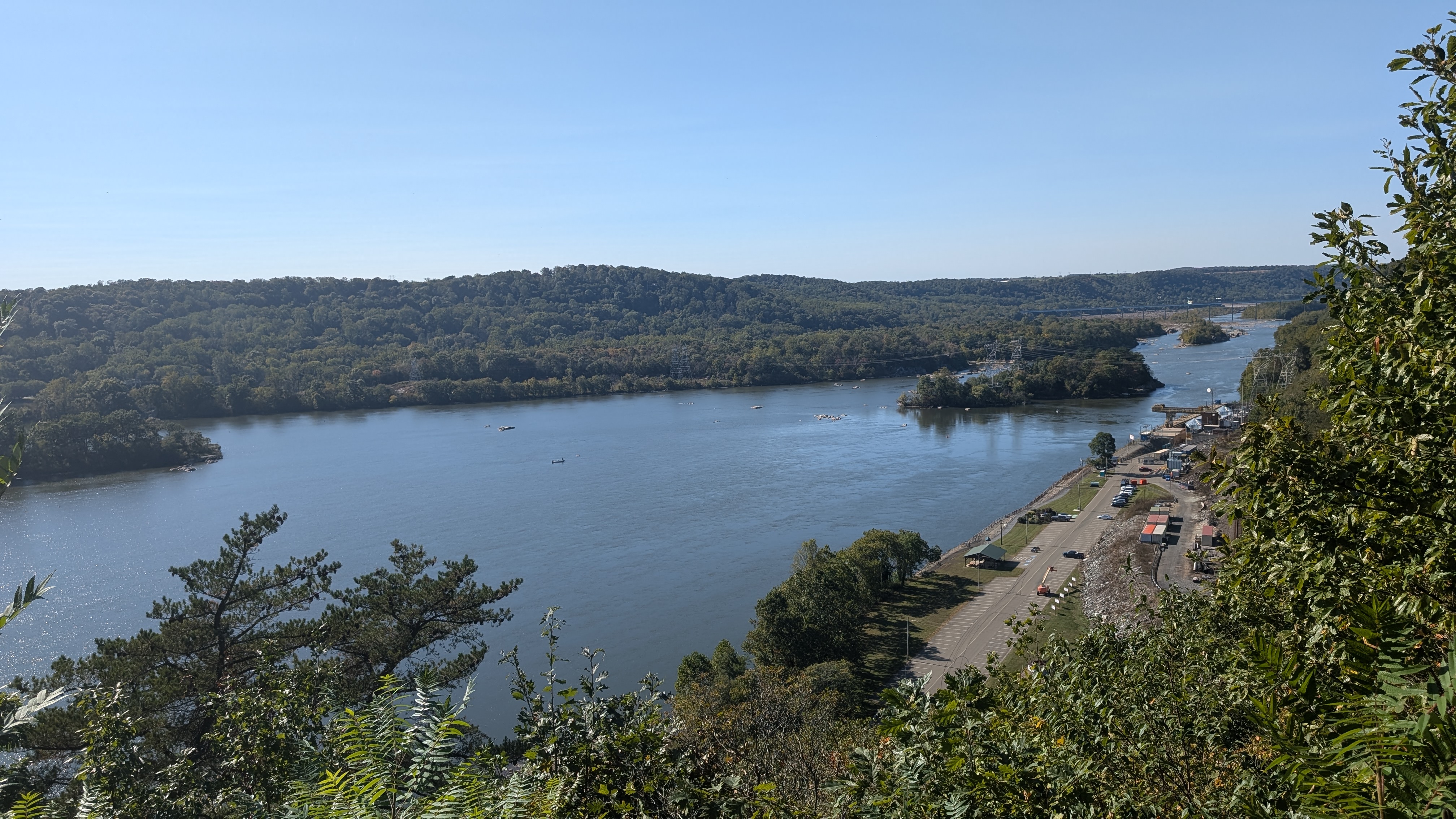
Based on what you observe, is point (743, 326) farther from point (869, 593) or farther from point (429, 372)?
point (869, 593)

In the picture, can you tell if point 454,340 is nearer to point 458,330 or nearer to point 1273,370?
point 458,330

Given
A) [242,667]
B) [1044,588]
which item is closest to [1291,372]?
[1044,588]

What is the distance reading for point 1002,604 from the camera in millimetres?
15367

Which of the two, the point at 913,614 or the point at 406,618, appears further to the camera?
the point at 913,614

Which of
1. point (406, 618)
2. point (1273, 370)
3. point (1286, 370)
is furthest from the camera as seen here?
point (1273, 370)

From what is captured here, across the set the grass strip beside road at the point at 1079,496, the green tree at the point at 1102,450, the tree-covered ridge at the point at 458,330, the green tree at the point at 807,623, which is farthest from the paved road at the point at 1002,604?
the tree-covered ridge at the point at 458,330

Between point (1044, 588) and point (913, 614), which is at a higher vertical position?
point (1044, 588)

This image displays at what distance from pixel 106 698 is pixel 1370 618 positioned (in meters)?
5.74

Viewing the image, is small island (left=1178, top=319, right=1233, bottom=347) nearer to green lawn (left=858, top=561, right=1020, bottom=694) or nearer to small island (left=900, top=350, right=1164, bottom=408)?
small island (left=900, top=350, right=1164, bottom=408)

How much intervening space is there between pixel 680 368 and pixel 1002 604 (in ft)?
140

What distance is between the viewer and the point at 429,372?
170ft

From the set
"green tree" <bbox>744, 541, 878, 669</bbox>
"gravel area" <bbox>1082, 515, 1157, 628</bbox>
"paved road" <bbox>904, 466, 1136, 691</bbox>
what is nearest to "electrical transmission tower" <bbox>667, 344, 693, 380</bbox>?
"paved road" <bbox>904, 466, 1136, 691</bbox>

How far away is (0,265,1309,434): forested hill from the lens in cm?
4462

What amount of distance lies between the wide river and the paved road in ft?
7.00
